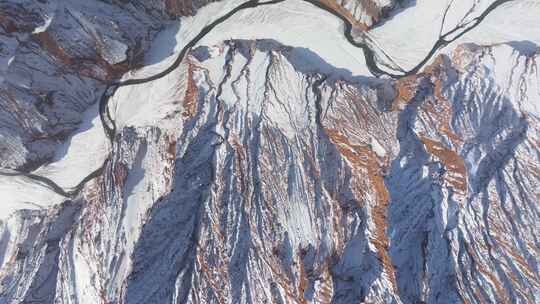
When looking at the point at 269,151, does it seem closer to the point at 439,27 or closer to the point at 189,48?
the point at 189,48

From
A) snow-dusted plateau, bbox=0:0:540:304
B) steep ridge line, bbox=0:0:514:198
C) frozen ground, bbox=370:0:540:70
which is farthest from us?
frozen ground, bbox=370:0:540:70

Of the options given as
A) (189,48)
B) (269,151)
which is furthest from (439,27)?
(189,48)


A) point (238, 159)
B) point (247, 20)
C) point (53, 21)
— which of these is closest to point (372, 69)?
point (247, 20)

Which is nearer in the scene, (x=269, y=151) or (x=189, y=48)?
(x=269, y=151)

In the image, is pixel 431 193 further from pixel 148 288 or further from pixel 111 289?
pixel 111 289

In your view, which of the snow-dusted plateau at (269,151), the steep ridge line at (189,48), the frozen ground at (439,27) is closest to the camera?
the snow-dusted plateau at (269,151)
